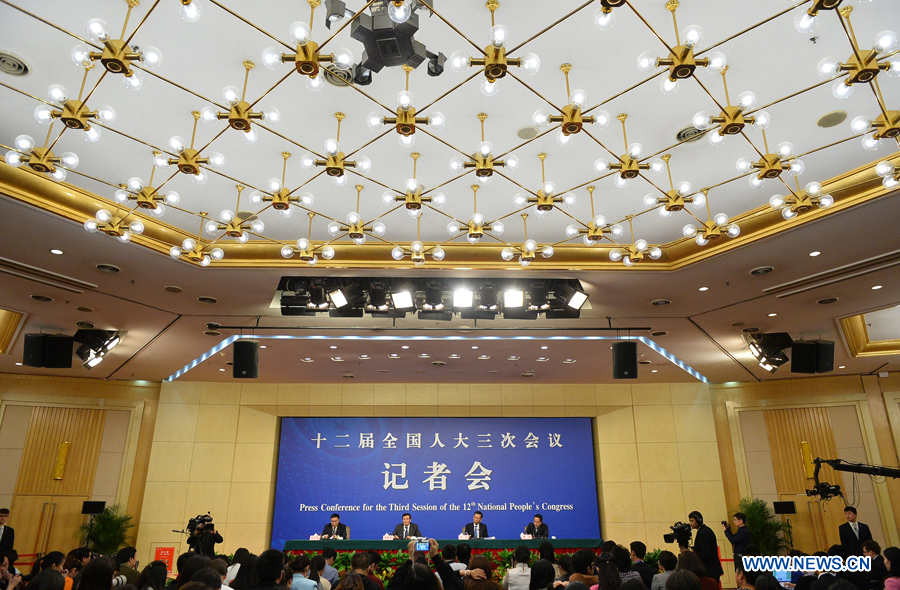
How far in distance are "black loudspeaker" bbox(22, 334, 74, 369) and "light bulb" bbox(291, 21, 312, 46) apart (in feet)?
23.4

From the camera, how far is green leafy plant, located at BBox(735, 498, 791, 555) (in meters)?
10.4

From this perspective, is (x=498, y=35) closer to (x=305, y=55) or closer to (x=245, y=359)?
(x=305, y=55)

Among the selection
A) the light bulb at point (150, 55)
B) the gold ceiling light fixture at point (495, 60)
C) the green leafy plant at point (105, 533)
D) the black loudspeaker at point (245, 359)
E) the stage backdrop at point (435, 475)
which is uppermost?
the light bulb at point (150, 55)

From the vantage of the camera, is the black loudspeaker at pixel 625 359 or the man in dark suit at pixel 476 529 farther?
the man in dark suit at pixel 476 529

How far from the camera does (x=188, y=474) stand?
1110cm

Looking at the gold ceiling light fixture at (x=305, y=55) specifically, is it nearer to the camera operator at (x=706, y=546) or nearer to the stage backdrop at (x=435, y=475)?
the camera operator at (x=706, y=546)

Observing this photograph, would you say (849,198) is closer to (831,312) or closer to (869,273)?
(869,273)

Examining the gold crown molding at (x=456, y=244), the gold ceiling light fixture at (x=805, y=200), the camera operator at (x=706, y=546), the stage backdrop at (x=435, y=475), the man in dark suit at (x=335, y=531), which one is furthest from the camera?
the stage backdrop at (x=435, y=475)

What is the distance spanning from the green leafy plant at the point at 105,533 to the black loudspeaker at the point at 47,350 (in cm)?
401

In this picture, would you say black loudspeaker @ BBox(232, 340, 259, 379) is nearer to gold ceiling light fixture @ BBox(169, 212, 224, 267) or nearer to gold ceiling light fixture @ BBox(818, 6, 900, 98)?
gold ceiling light fixture @ BBox(169, 212, 224, 267)

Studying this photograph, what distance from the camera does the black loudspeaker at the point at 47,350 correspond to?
781 cm

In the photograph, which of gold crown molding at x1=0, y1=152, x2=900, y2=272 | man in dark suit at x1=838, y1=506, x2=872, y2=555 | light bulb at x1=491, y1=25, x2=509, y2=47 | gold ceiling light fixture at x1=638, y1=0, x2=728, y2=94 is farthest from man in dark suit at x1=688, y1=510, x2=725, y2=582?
light bulb at x1=491, y1=25, x2=509, y2=47

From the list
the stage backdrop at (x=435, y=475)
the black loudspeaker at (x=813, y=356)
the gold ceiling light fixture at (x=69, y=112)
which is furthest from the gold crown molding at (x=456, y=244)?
the stage backdrop at (x=435, y=475)

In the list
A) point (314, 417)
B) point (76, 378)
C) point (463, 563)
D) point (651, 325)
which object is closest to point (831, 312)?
point (651, 325)
